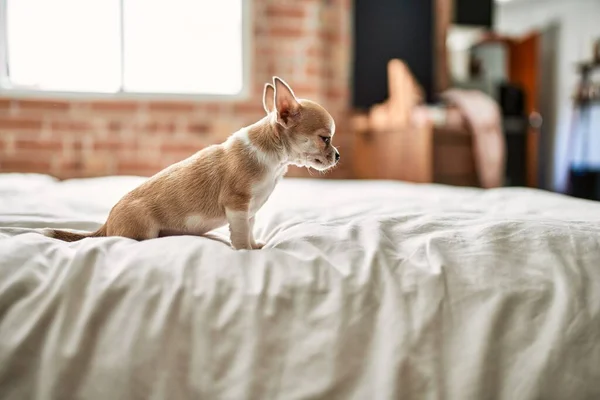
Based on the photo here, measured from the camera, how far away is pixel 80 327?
0.64 m

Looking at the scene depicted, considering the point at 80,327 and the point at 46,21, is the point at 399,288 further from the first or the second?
the point at 46,21

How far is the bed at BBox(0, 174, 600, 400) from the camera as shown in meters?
0.62

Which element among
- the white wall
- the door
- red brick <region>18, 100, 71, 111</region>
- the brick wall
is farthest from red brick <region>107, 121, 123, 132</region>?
the white wall

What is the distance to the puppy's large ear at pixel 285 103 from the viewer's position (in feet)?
3.01

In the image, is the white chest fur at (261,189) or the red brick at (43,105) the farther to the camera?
the red brick at (43,105)

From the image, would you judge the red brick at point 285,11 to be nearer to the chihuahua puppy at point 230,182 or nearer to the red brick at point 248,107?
the red brick at point 248,107

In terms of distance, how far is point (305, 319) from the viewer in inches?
26.5

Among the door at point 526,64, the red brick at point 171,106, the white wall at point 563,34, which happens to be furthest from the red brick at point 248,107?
the white wall at point 563,34

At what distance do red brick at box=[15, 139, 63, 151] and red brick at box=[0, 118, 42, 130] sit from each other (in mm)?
80

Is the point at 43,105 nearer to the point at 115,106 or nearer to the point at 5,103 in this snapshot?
the point at 5,103

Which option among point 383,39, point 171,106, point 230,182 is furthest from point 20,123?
point 230,182

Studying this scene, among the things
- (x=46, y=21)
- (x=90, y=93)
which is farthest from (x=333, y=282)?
(x=46, y=21)

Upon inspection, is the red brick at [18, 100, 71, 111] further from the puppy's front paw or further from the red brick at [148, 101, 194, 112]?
the puppy's front paw

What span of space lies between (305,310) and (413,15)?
10.9 feet
